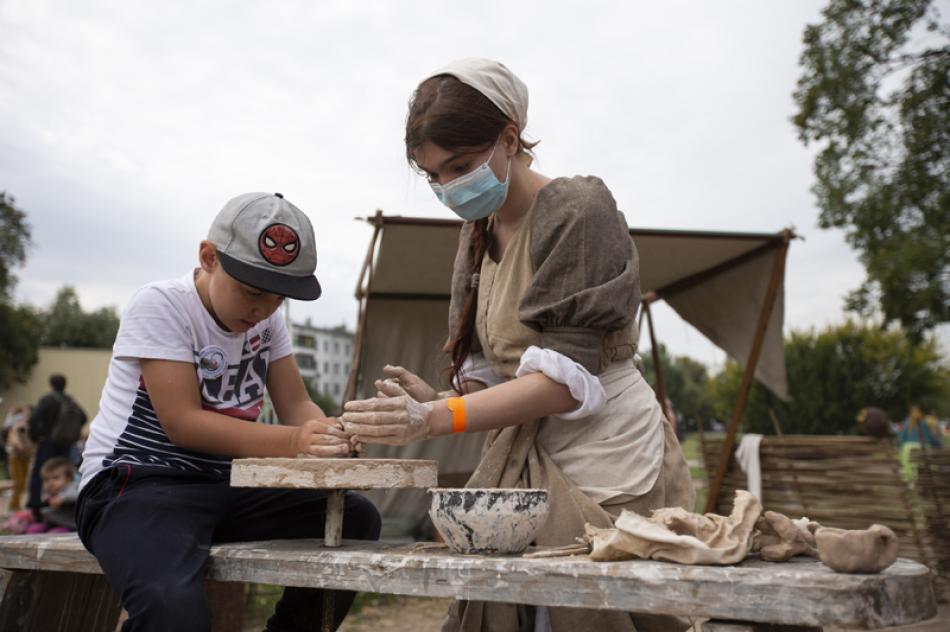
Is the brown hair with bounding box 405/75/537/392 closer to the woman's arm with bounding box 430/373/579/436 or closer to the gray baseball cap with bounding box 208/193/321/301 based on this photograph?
the gray baseball cap with bounding box 208/193/321/301

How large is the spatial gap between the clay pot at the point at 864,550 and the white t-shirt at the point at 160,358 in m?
1.62

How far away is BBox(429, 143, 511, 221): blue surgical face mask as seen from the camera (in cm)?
206

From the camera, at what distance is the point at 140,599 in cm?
174

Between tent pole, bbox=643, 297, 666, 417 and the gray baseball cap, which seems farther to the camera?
tent pole, bbox=643, 297, 666, 417

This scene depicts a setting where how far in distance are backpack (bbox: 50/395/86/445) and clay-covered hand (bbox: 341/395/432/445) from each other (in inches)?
338

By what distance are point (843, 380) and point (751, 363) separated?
42.8 feet

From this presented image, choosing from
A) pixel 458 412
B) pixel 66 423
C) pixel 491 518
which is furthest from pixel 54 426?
pixel 491 518

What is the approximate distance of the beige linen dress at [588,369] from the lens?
1935mm

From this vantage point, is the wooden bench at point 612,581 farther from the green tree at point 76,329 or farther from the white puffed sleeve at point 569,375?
the green tree at point 76,329

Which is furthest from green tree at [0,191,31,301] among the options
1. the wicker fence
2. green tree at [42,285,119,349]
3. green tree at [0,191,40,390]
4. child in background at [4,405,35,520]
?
the wicker fence

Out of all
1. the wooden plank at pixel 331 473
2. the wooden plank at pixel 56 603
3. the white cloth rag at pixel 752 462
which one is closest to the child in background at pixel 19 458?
the white cloth rag at pixel 752 462

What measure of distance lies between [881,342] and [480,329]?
18.9m

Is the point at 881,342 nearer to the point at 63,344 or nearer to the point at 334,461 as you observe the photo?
the point at 334,461

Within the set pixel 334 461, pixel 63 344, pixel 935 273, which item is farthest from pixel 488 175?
pixel 63 344
